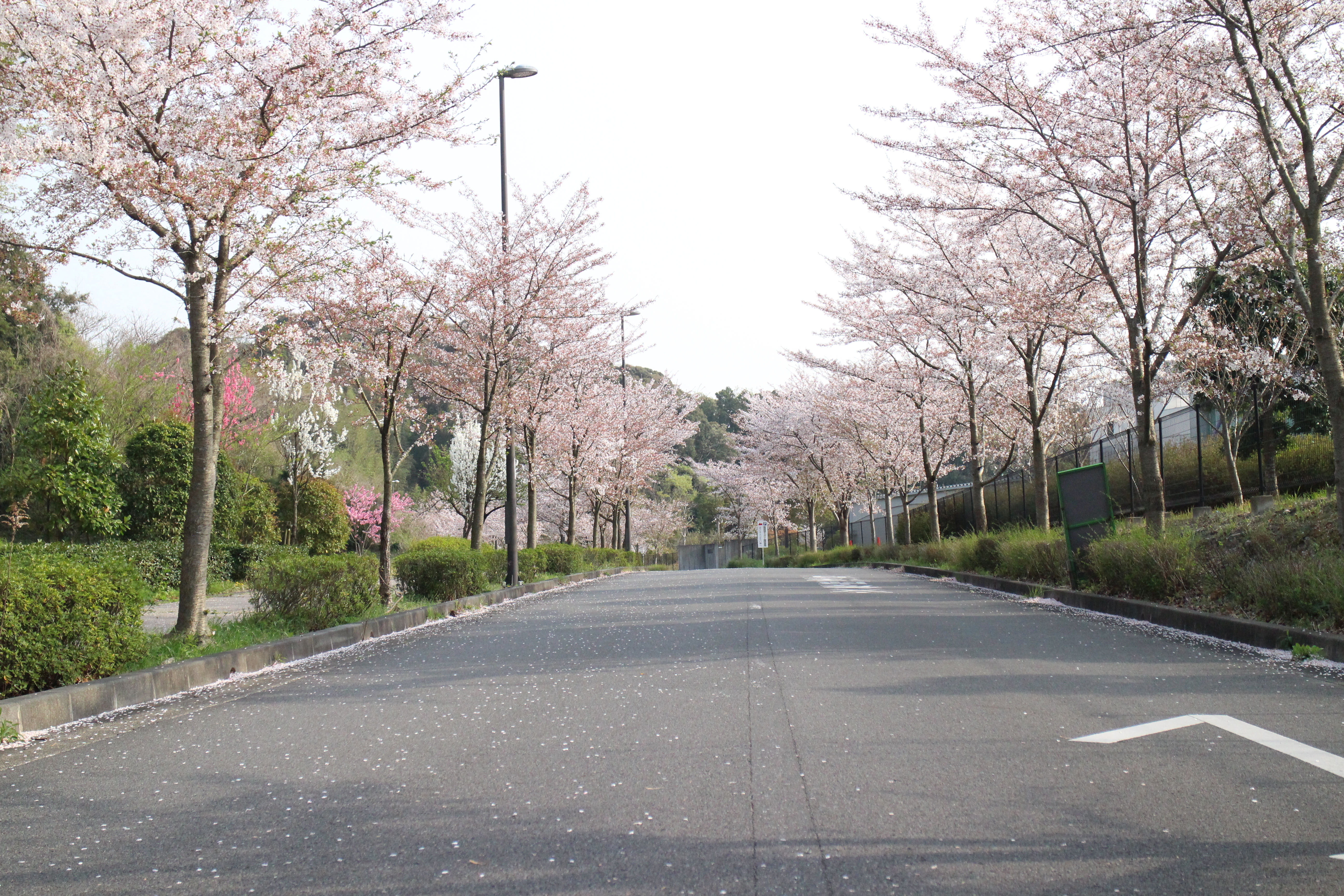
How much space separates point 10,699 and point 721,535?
2867 inches

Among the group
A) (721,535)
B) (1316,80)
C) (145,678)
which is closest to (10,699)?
(145,678)

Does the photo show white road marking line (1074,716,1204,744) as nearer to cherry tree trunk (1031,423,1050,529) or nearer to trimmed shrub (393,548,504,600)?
trimmed shrub (393,548,504,600)

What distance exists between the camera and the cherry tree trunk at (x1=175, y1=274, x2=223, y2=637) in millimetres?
9281

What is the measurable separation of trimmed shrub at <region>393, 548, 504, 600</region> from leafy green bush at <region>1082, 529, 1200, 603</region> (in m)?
9.16

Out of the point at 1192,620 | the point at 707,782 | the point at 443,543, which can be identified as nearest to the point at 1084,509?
the point at 1192,620

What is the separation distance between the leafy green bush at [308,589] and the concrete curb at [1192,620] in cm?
878

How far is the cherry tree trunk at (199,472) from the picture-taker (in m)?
9.28

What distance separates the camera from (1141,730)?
17.3 feet

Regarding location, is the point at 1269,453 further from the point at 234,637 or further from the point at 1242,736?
the point at 234,637

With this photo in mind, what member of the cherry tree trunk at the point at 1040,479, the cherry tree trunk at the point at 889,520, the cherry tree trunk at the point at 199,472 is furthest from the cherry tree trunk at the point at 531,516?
the cherry tree trunk at the point at 199,472

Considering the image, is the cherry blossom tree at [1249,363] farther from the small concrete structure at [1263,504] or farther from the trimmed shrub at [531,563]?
the trimmed shrub at [531,563]

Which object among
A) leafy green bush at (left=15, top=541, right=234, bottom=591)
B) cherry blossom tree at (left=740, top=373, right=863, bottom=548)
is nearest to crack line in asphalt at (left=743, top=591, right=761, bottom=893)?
leafy green bush at (left=15, top=541, right=234, bottom=591)

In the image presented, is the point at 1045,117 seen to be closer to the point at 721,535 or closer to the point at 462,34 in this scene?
the point at 462,34

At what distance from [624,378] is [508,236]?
69.9ft
